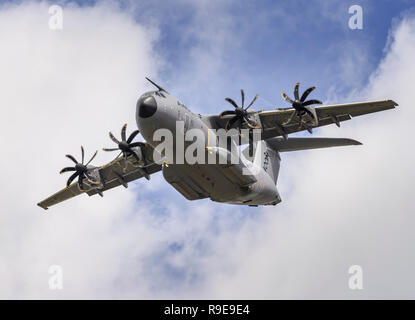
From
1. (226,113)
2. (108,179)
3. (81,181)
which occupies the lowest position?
(81,181)

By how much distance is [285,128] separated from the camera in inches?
955

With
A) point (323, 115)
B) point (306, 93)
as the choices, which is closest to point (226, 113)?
point (306, 93)

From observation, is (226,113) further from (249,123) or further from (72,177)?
(72,177)

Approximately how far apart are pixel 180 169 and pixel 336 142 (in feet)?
23.9

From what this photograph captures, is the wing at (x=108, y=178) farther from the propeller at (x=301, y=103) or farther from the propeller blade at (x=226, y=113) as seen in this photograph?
the propeller at (x=301, y=103)

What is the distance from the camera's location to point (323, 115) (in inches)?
930

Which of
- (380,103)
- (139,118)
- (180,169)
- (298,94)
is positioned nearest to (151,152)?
(180,169)

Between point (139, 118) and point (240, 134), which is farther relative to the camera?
point (240, 134)

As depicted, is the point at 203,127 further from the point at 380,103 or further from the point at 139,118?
the point at 380,103

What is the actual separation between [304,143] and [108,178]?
30.8ft

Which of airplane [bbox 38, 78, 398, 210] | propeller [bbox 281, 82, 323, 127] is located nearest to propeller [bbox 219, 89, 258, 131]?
airplane [bbox 38, 78, 398, 210]

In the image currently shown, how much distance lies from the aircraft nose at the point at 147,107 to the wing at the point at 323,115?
15.9 feet

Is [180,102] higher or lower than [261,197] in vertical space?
higher

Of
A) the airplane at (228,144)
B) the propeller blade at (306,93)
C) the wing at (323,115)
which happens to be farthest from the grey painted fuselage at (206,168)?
the propeller blade at (306,93)
